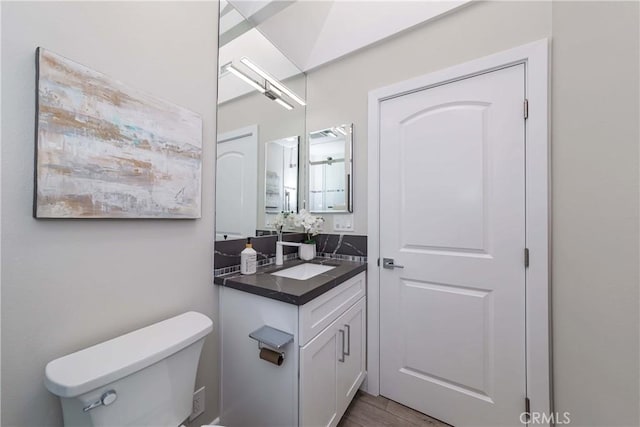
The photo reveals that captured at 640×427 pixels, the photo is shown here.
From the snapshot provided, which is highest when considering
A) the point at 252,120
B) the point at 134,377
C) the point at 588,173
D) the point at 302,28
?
the point at 302,28

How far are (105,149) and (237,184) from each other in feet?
2.26

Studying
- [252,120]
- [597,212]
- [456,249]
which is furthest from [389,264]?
[252,120]

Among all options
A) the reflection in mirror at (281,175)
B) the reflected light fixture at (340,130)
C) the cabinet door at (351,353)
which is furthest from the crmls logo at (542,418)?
the reflected light fixture at (340,130)

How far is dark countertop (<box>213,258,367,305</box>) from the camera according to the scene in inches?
40.9

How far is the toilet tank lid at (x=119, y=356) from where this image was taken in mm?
662

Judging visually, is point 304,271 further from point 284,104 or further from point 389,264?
point 284,104

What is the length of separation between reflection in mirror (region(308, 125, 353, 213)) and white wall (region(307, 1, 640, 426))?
0.69 meters

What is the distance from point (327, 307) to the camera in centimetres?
124

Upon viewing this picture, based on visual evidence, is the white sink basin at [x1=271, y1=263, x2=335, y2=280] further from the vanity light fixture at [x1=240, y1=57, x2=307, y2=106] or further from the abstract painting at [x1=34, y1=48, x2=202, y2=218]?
the vanity light fixture at [x1=240, y1=57, x2=307, y2=106]

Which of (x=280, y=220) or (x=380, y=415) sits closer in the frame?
(x=380, y=415)

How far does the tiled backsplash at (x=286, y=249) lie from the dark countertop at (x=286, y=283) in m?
0.08

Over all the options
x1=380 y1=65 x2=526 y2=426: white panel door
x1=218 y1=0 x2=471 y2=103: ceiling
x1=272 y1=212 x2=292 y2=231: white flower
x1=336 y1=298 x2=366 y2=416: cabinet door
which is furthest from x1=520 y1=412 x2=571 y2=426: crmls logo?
x1=218 y1=0 x2=471 y2=103: ceiling

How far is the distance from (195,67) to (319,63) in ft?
3.59

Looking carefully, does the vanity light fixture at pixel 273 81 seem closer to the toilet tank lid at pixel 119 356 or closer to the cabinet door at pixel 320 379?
the toilet tank lid at pixel 119 356
